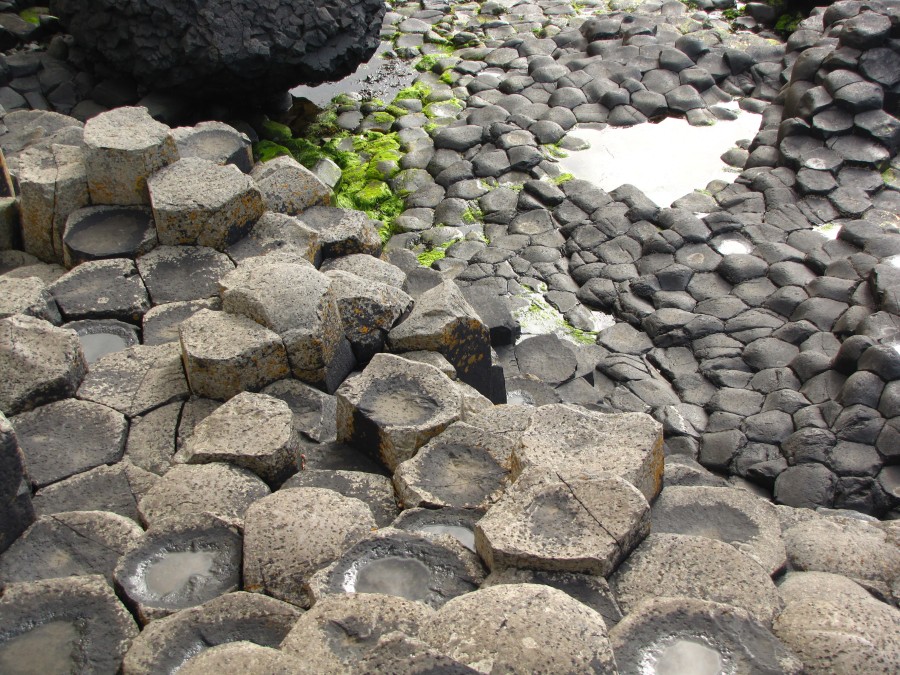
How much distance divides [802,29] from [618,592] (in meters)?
7.95

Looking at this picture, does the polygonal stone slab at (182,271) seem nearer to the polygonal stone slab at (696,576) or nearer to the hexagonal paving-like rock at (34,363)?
the hexagonal paving-like rock at (34,363)

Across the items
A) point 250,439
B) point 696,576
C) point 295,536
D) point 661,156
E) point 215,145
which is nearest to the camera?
point 696,576

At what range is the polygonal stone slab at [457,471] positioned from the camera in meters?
3.26

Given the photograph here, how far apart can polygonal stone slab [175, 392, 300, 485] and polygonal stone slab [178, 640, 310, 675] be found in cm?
114

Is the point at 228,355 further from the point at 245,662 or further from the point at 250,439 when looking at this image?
the point at 245,662

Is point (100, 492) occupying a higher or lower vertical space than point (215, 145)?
lower

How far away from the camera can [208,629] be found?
2533mm

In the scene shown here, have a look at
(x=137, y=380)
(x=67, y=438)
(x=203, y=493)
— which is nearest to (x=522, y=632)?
(x=203, y=493)

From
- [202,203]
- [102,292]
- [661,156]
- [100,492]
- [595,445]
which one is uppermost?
[202,203]

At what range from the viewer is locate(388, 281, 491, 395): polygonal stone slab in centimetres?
440

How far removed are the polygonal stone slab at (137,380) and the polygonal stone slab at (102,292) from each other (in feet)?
1.13

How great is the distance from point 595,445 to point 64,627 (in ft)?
5.90

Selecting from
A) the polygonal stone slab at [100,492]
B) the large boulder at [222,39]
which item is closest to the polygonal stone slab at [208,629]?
the polygonal stone slab at [100,492]

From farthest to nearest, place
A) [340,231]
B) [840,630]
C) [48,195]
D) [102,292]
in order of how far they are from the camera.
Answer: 1. [340,231]
2. [48,195]
3. [102,292]
4. [840,630]
